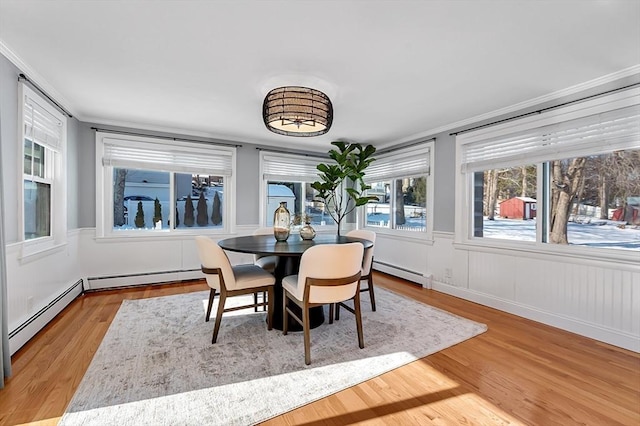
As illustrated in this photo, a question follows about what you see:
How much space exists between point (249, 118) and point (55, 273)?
2.73 metres

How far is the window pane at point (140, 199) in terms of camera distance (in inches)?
162

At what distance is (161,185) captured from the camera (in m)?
4.34

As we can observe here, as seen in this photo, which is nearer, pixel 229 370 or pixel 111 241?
pixel 229 370

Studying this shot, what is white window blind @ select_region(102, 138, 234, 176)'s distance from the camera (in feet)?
13.1

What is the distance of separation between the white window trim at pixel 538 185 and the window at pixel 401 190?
54 centimetres

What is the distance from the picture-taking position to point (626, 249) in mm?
2514

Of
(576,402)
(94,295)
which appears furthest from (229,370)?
(94,295)

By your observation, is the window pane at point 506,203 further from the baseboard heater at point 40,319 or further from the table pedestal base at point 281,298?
the baseboard heater at point 40,319

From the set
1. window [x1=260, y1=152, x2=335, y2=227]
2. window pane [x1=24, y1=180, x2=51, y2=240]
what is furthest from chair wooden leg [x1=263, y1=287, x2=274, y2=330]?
window [x1=260, y1=152, x2=335, y2=227]

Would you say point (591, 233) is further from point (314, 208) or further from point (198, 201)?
point (198, 201)

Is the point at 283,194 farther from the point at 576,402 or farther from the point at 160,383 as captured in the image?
the point at 576,402

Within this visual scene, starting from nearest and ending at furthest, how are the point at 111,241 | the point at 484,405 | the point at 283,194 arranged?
the point at 484,405 < the point at 111,241 < the point at 283,194

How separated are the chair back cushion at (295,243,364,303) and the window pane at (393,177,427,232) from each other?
2.67 metres

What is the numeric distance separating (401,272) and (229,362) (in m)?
3.24
